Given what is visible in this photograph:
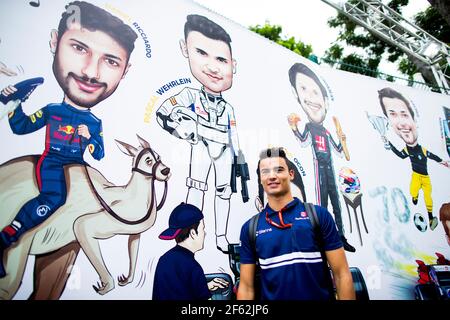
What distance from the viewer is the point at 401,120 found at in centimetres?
480

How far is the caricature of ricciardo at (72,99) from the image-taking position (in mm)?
2209

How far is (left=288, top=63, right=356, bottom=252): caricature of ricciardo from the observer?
3.65 m

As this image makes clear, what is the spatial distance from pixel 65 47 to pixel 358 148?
12.2 feet

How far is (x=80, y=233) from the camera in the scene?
2254mm

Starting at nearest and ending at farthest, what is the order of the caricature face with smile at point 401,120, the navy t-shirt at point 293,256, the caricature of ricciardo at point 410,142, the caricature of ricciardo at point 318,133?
the navy t-shirt at point 293,256, the caricature of ricciardo at point 318,133, the caricature of ricciardo at point 410,142, the caricature face with smile at point 401,120

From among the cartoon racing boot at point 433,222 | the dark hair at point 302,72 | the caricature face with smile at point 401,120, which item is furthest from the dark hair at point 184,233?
the caricature face with smile at point 401,120

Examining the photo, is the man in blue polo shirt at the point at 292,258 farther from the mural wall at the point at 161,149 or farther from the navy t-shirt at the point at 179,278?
the mural wall at the point at 161,149

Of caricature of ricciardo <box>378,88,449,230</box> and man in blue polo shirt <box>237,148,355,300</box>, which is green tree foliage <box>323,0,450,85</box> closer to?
caricature of ricciardo <box>378,88,449,230</box>

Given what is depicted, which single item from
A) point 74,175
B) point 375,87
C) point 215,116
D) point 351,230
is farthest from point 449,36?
point 74,175

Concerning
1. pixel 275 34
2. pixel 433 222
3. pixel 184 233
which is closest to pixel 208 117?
pixel 184 233

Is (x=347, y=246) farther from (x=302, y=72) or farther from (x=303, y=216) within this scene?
(x=302, y=72)

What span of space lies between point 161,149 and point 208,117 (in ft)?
2.20

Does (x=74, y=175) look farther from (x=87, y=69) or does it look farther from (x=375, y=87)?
(x=375, y=87)

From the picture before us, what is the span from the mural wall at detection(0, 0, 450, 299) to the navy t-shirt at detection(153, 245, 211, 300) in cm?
6
